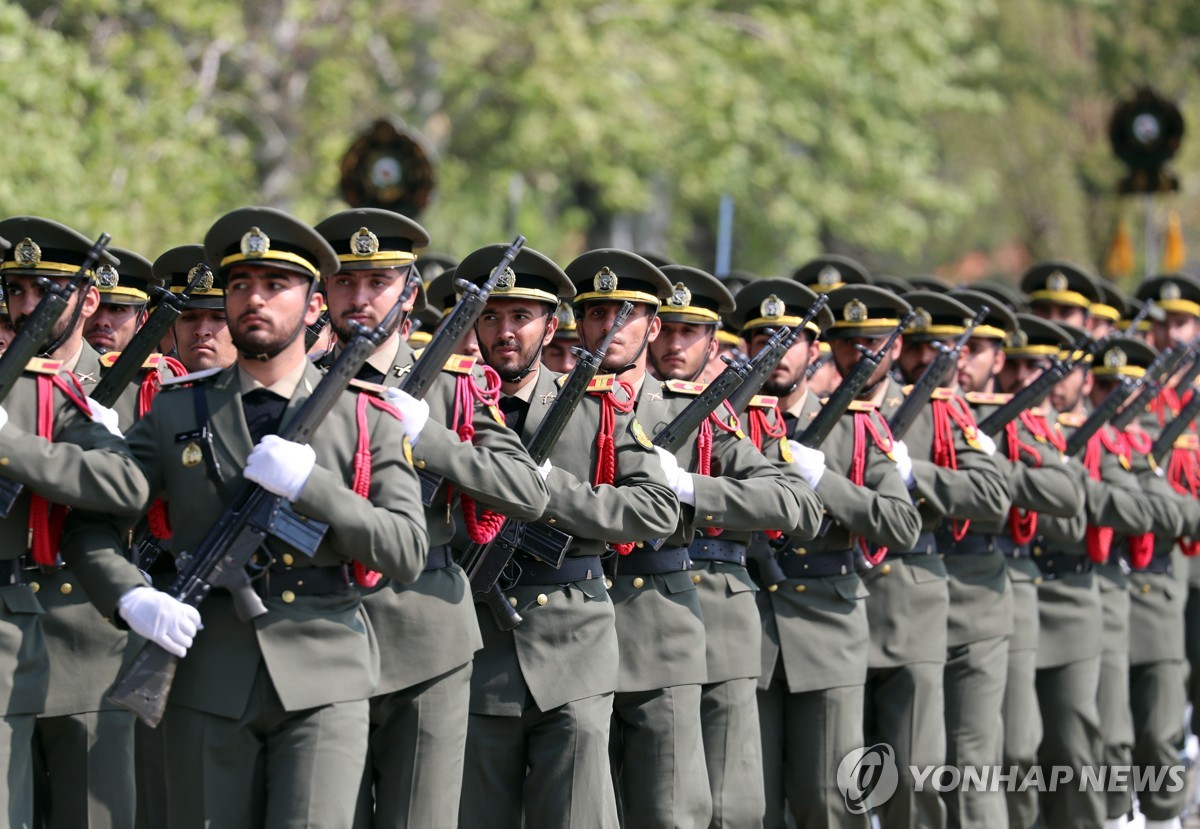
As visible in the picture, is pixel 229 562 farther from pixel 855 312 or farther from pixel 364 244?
pixel 855 312

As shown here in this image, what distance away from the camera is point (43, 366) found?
235 inches

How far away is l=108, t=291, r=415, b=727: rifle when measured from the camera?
5305 mm

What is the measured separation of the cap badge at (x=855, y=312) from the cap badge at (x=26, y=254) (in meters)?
3.54

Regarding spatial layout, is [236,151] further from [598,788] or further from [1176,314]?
[598,788]

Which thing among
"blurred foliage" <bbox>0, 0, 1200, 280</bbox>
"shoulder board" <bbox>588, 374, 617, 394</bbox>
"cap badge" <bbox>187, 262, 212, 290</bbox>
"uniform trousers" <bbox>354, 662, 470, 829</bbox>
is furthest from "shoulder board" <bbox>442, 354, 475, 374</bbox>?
"blurred foliage" <bbox>0, 0, 1200, 280</bbox>

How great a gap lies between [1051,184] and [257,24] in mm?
13657

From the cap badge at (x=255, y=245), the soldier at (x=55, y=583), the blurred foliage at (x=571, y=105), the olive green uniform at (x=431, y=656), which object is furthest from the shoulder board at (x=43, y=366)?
the blurred foliage at (x=571, y=105)

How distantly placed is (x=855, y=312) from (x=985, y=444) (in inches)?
32.0

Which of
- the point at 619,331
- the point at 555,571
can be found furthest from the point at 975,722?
the point at 555,571

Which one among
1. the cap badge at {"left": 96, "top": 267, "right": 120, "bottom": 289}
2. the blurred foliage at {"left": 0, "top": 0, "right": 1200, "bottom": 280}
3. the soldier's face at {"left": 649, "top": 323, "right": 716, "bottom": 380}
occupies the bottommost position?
the soldier's face at {"left": 649, "top": 323, "right": 716, "bottom": 380}

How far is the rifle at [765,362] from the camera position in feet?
25.2

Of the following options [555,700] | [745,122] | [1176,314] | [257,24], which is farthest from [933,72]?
[555,700]

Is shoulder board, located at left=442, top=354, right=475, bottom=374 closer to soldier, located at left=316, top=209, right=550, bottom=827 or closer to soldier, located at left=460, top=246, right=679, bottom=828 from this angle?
soldier, located at left=316, top=209, right=550, bottom=827

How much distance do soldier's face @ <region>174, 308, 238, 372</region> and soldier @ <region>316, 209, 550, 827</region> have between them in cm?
121
